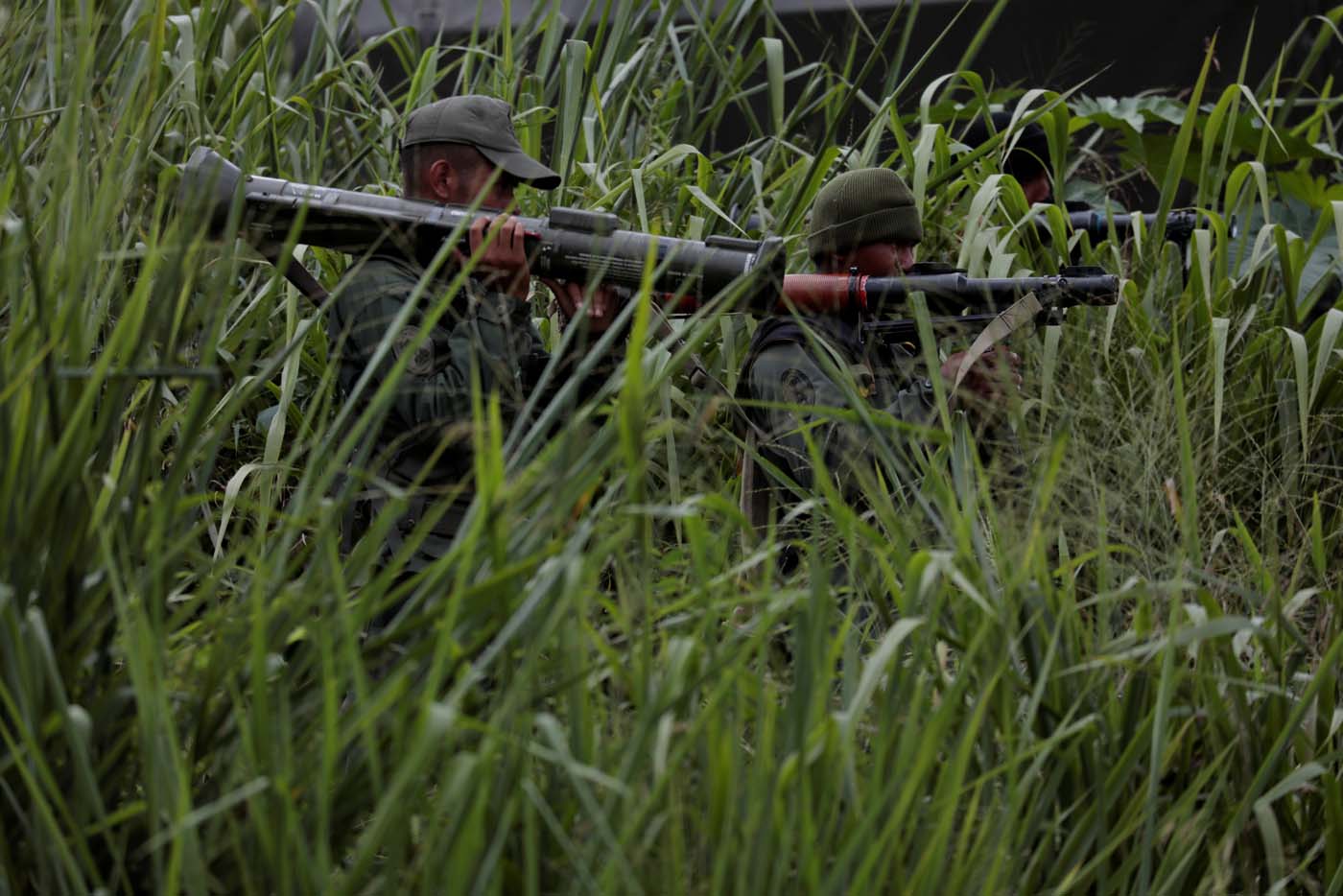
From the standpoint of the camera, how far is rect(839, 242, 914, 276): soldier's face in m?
3.23

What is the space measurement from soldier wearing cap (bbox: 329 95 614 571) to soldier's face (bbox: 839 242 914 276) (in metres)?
0.53

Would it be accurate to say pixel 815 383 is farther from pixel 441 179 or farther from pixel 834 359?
pixel 441 179

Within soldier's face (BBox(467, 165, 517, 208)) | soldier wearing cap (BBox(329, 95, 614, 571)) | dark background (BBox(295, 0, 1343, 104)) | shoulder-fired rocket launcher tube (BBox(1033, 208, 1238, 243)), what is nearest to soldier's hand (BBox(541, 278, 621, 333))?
soldier wearing cap (BBox(329, 95, 614, 571))

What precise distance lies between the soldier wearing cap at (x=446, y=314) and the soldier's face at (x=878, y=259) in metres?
0.53

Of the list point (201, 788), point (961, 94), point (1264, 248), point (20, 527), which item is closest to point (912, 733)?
point (201, 788)

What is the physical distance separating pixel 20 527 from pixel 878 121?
2513 millimetres

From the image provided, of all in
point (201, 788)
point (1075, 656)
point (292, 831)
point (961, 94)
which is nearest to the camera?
point (292, 831)

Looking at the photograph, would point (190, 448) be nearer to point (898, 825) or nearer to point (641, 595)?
A: point (641, 595)

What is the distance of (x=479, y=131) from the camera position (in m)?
2.97

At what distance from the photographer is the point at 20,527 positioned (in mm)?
1599

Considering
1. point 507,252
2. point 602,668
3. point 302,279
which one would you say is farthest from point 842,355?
point 602,668

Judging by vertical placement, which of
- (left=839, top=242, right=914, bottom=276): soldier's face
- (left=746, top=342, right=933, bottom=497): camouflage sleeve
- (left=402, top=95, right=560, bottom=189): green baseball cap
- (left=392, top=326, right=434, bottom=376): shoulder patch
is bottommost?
(left=746, top=342, right=933, bottom=497): camouflage sleeve

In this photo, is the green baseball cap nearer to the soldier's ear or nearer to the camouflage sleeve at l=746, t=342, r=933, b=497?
the soldier's ear

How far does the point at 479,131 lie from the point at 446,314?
0.30 m
